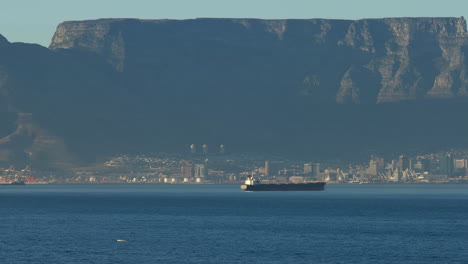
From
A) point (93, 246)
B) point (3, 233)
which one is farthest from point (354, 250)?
point (3, 233)

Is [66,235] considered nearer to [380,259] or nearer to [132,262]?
[132,262]

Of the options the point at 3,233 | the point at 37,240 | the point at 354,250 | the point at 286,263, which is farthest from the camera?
the point at 3,233

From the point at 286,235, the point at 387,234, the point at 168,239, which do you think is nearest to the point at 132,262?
the point at 168,239

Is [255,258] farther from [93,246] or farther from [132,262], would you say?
[93,246]

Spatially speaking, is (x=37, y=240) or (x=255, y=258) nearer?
(x=255, y=258)

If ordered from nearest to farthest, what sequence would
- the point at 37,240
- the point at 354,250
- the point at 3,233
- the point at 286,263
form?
the point at 286,263, the point at 354,250, the point at 37,240, the point at 3,233

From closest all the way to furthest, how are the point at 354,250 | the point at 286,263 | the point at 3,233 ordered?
the point at 286,263, the point at 354,250, the point at 3,233

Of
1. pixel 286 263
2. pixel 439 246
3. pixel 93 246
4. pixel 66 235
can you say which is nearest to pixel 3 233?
pixel 66 235

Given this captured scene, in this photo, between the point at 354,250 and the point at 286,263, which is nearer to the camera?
the point at 286,263
